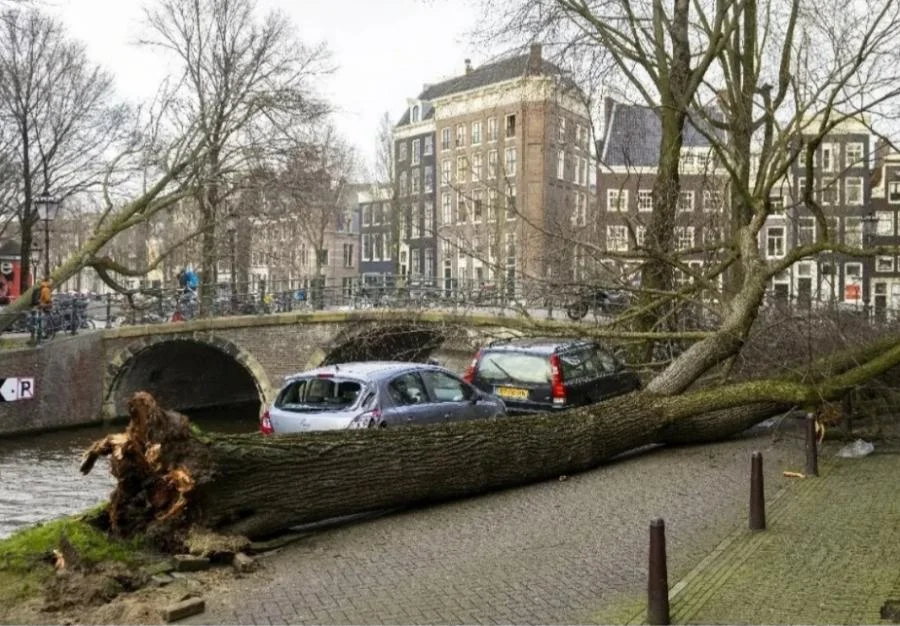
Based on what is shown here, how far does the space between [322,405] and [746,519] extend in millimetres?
5404

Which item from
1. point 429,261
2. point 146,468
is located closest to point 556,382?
point 146,468

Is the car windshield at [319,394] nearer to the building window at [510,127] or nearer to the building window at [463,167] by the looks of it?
the building window at [463,167]

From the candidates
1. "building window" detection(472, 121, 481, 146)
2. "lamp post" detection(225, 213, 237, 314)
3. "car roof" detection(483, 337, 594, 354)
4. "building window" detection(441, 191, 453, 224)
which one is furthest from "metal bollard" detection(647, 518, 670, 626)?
"building window" detection(472, 121, 481, 146)

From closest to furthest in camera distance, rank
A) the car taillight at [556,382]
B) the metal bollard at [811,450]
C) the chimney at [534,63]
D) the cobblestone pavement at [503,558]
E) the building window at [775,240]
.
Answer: the cobblestone pavement at [503,558], the metal bollard at [811,450], the car taillight at [556,382], the chimney at [534,63], the building window at [775,240]

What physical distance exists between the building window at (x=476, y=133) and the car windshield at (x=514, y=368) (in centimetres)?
4051

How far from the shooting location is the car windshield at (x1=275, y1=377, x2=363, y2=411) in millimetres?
12250

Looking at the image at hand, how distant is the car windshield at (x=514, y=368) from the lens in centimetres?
1595

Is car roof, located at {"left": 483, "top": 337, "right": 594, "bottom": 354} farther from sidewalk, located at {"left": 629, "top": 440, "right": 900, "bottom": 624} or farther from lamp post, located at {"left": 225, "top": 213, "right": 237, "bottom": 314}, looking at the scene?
lamp post, located at {"left": 225, "top": 213, "right": 237, "bottom": 314}

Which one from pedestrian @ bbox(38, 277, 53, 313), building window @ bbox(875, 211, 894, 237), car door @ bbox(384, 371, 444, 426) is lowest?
car door @ bbox(384, 371, 444, 426)

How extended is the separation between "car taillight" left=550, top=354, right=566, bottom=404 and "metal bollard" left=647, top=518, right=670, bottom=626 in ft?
31.5

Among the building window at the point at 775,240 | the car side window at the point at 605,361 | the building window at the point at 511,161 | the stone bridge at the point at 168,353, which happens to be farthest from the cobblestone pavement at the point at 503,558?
the building window at the point at 775,240

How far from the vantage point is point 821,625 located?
6035mm

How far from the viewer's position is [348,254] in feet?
277

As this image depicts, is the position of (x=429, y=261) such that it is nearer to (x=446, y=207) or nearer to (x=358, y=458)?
(x=446, y=207)
